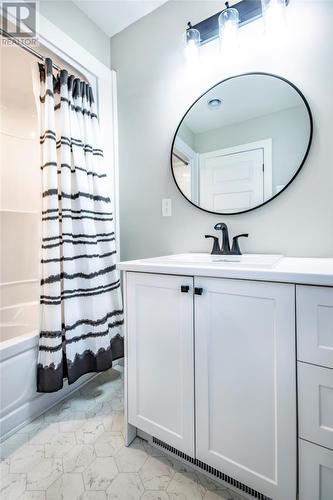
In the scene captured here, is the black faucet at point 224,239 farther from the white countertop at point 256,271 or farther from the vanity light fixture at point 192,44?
the vanity light fixture at point 192,44

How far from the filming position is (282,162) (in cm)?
120

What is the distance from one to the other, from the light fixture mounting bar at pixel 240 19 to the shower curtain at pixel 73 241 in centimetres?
76

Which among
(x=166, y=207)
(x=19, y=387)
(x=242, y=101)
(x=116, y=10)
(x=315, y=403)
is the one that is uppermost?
(x=116, y=10)

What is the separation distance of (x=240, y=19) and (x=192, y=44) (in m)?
0.27

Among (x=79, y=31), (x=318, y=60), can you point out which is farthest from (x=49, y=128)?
Result: (x=318, y=60)

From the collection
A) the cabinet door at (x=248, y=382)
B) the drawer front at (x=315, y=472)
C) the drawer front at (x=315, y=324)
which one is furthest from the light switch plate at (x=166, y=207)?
the drawer front at (x=315, y=472)

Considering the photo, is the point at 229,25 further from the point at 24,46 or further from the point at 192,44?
the point at 24,46

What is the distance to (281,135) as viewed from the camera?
120 centimetres

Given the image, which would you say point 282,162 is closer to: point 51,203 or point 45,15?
point 51,203

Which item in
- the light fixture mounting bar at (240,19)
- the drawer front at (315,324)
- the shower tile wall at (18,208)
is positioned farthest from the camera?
the shower tile wall at (18,208)

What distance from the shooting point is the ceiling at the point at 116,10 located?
60.6 inches

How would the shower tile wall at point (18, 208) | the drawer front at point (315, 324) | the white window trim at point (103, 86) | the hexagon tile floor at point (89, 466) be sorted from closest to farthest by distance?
the drawer front at point (315, 324)
the hexagon tile floor at point (89, 466)
the white window trim at point (103, 86)
the shower tile wall at point (18, 208)

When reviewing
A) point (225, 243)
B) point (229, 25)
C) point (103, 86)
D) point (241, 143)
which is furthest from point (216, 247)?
point (103, 86)

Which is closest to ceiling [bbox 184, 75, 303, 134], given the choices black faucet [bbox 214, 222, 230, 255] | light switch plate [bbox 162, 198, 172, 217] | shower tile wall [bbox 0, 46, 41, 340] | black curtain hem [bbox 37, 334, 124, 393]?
light switch plate [bbox 162, 198, 172, 217]
